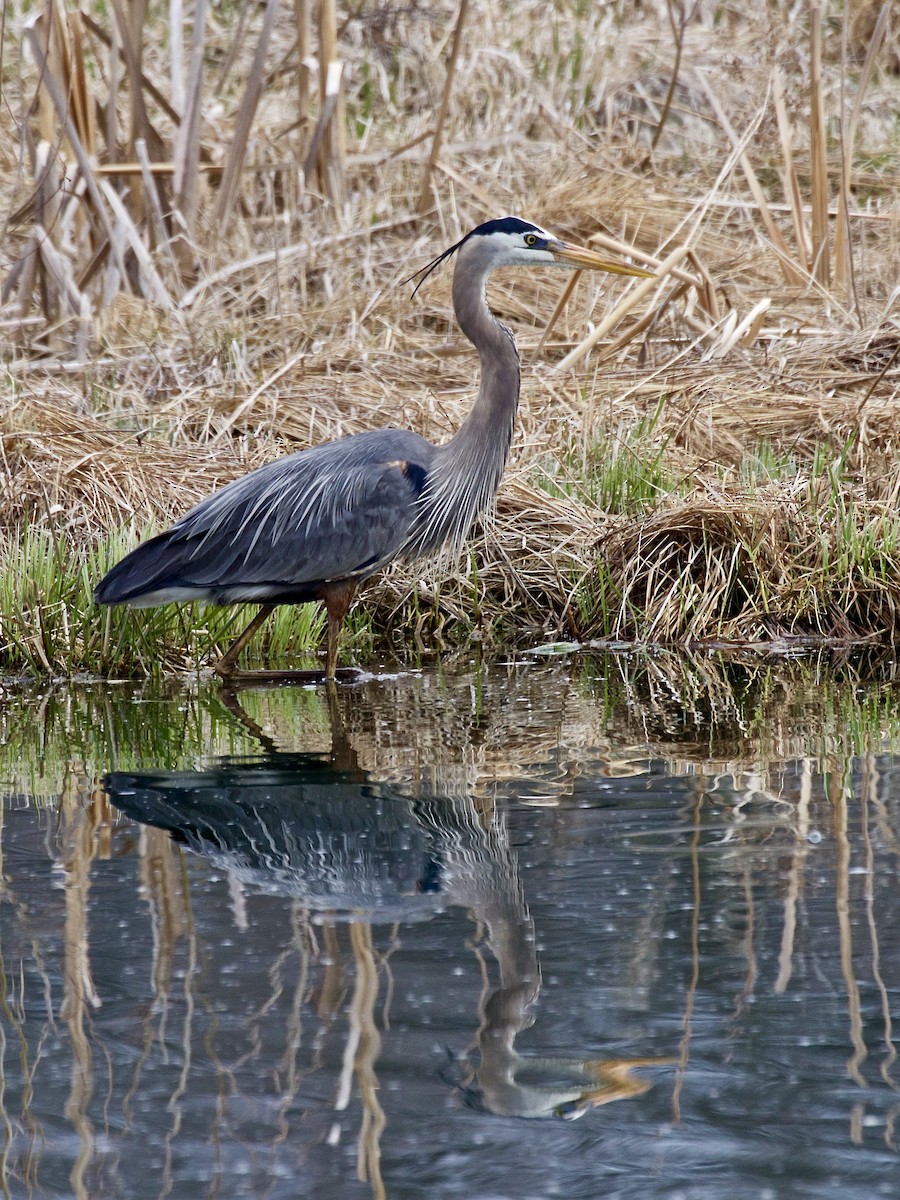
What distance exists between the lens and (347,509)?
593cm

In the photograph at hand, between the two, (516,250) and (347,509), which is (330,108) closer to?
(516,250)

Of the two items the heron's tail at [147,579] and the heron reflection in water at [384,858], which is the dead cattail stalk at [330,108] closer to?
the heron's tail at [147,579]

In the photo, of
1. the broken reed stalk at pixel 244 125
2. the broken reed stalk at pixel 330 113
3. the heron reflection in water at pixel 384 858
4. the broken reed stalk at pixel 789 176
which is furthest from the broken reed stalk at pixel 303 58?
the heron reflection in water at pixel 384 858

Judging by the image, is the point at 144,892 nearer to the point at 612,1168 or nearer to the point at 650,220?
the point at 612,1168

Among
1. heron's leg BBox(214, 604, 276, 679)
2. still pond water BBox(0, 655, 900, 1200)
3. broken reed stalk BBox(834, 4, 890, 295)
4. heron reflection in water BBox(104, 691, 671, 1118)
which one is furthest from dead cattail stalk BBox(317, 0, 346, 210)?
heron reflection in water BBox(104, 691, 671, 1118)

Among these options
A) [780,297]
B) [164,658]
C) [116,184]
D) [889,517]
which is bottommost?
[164,658]

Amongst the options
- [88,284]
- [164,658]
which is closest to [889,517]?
[164,658]

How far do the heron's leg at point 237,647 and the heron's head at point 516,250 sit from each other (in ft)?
4.82

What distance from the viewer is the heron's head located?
623cm

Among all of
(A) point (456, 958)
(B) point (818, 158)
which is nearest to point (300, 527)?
(A) point (456, 958)

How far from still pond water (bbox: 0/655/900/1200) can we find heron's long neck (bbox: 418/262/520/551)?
130 cm

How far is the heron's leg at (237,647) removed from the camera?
6.02 metres

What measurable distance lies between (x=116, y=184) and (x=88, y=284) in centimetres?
76

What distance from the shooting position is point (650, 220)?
10.3 metres
